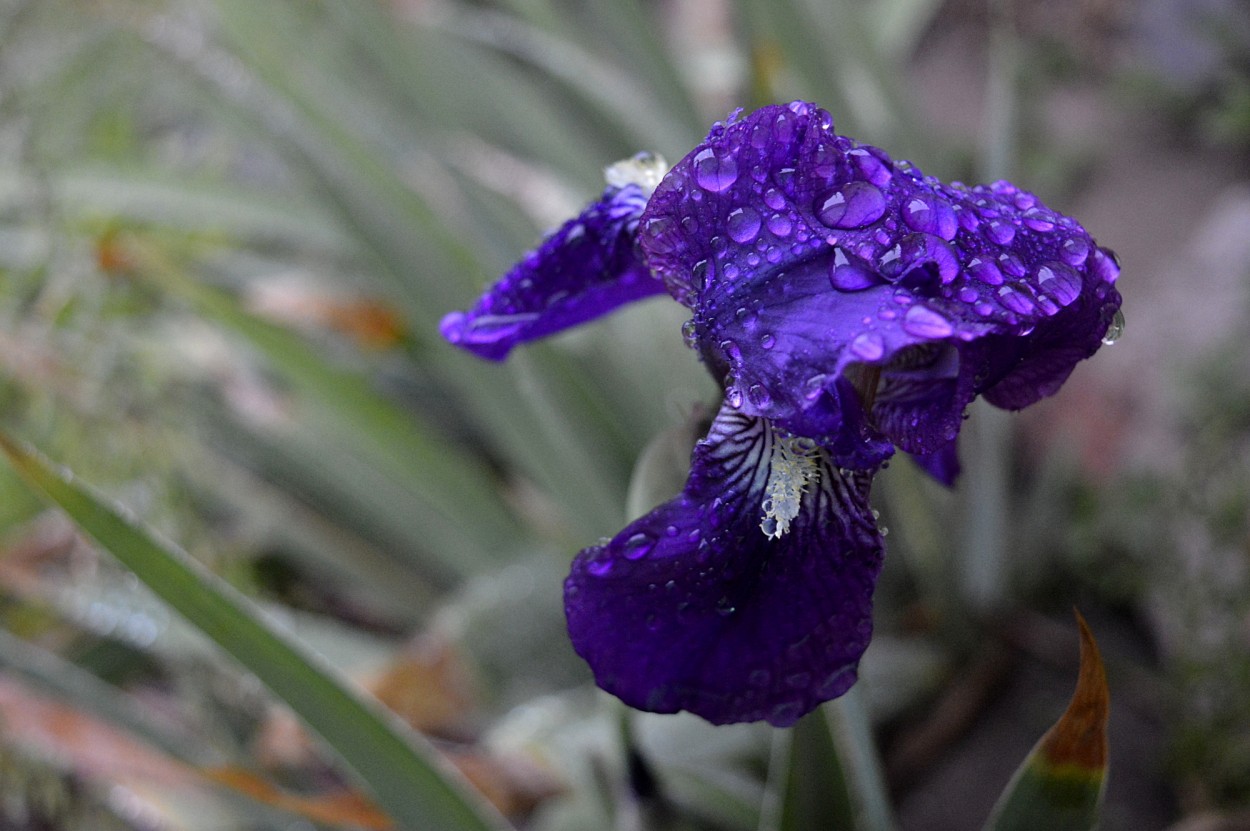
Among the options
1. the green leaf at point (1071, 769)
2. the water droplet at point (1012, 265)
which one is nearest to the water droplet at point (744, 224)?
the water droplet at point (1012, 265)

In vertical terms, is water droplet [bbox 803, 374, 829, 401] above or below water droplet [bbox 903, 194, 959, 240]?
below

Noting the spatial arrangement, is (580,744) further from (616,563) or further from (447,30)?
(447,30)

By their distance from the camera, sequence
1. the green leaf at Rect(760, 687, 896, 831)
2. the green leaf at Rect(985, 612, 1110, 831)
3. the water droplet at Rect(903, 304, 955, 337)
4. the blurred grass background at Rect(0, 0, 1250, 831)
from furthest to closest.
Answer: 1. the blurred grass background at Rect(0, 0, 1250, 831)
2. the green leaf at Rect(760, 687, 896, 831)
3. the green leaf at Rect(985, 612, 1110, 831)
4. the water droplet at Rect(903, 304, 955, 337)

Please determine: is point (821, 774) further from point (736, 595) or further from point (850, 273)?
point (850, 273)

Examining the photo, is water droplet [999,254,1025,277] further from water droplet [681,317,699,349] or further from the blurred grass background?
the blurred grass background

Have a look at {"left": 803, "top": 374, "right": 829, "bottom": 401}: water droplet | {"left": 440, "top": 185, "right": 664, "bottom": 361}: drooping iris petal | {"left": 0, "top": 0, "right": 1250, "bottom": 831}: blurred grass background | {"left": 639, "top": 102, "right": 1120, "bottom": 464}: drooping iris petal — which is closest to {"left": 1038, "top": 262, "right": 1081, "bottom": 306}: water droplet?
{"left": 639, "top": 102, "right": 1120, "bottom": 464}: drooping iris petal

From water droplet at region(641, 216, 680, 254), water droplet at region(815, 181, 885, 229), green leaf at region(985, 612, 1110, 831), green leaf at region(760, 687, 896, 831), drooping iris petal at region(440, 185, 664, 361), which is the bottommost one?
green leaf at region(985, 612, 1110, 831)

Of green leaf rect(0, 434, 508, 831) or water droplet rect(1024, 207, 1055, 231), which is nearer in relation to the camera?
water droplet rect(1024, 207, 1055, 231)

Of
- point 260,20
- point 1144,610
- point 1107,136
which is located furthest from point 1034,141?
point 260,20

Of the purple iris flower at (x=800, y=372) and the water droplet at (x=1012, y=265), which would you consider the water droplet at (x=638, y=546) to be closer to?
the purple iris flower at (x=800, y=372)
